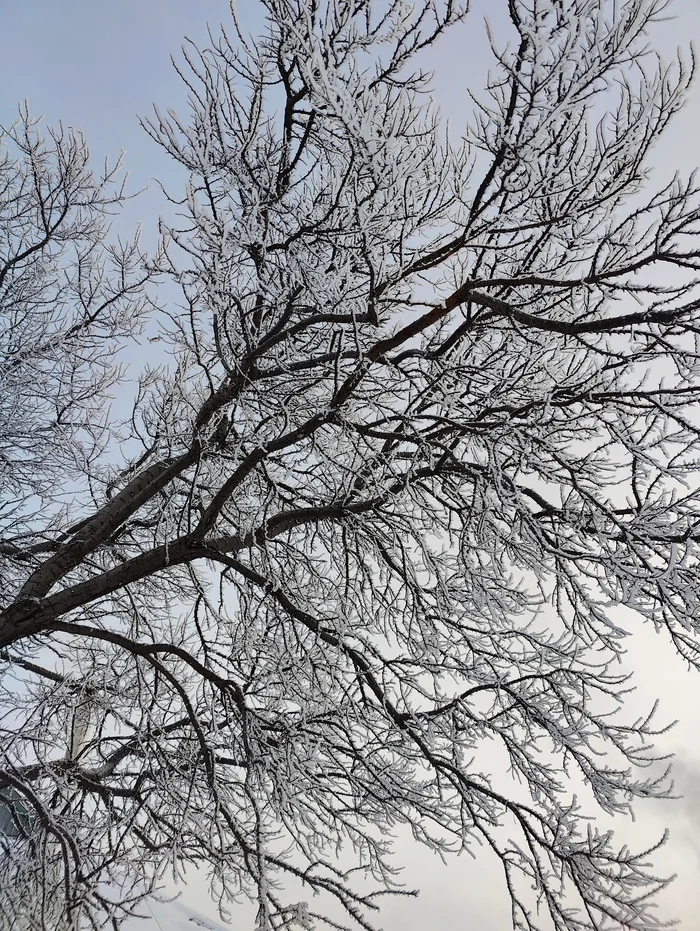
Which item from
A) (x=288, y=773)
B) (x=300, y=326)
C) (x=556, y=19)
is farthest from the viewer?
(x=288, y=773)

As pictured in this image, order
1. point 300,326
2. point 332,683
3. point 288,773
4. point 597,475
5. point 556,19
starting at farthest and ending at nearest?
point 332,683
point 288,773
point 300,326
point 597,475
point 556,19

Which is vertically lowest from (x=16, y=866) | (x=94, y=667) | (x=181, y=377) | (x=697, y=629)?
(x=16, y=866)

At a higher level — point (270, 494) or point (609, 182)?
point (609, 182)

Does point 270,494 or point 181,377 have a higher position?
point 181,377

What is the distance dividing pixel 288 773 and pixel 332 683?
654 mm

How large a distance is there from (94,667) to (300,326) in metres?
3.75

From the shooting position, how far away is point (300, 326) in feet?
12.8

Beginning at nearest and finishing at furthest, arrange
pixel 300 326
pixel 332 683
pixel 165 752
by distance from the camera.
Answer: pixel 300 326
pixel 332 683
pixel 165 752

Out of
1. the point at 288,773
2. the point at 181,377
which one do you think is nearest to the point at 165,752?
the point at 288,773

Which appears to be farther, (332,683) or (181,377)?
(181,377)

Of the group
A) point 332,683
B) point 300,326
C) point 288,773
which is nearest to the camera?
point 300,326

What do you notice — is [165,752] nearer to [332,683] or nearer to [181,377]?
[332,683]

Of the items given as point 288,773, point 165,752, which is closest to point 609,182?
→ point 288,773

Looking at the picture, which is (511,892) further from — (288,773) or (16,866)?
(16,866)
